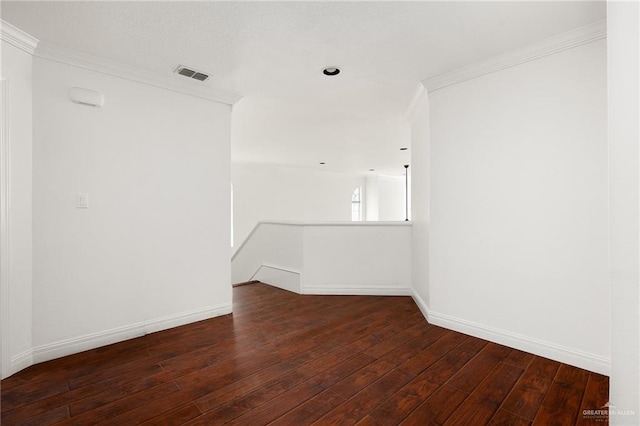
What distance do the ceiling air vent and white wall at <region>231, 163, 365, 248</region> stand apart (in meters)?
4.45

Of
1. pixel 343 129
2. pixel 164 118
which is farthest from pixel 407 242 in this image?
pixel 164 118

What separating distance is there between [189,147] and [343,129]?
2.55 meters

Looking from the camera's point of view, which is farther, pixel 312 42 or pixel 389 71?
pixel 389 71

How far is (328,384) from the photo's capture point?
2.04 metres

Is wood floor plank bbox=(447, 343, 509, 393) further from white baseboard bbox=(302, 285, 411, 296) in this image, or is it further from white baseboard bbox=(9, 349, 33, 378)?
white baseboard bbox=(9, 349, 33, 378)

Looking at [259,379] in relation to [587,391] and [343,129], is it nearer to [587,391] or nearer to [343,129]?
[587,391]

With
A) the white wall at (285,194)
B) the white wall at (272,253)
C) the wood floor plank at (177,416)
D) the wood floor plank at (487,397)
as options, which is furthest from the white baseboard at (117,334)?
the white wall at (285,194)

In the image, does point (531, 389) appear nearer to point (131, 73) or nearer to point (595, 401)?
point (595, 401)

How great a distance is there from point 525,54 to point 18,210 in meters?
4.06

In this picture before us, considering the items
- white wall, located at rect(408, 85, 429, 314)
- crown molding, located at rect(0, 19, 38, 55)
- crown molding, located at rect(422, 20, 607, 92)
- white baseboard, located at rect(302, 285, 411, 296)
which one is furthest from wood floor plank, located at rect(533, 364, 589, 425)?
crown molding, located at rect(0, 19, 38, 55)

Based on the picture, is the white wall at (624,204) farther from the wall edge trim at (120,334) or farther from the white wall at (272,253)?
the white wall at (272,253)

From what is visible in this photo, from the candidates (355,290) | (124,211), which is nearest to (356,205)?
(355,290)

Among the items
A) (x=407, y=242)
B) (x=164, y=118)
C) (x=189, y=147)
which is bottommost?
(x=407, y=242)

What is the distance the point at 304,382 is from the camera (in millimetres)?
2068
